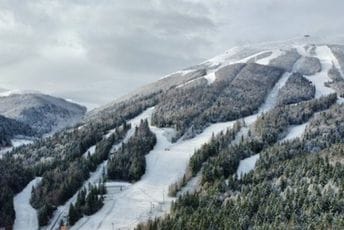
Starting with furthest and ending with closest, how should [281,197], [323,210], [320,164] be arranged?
[320,164]
[281,197]
[323,210]

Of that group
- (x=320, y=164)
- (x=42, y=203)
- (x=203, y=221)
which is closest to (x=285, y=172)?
(x=320, y=164)

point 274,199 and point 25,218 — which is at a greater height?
point 274,199

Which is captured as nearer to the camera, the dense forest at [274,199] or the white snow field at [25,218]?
the dense forest at [274,199]

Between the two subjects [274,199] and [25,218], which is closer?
[274,199]

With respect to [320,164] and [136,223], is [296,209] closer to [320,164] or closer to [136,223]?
[320,164]

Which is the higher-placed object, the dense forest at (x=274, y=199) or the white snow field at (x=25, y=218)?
the dense forest at (x=274, y=199)

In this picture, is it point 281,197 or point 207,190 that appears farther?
point 207,190

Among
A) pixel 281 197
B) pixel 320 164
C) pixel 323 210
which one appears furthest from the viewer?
pixel 320 164

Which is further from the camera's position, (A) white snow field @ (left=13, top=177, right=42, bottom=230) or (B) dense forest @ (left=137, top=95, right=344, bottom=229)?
(A) white snow field @ (left=13, top=177, right=42, bottom=230)

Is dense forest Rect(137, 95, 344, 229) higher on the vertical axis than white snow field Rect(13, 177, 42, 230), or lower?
higher

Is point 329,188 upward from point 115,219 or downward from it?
upward
